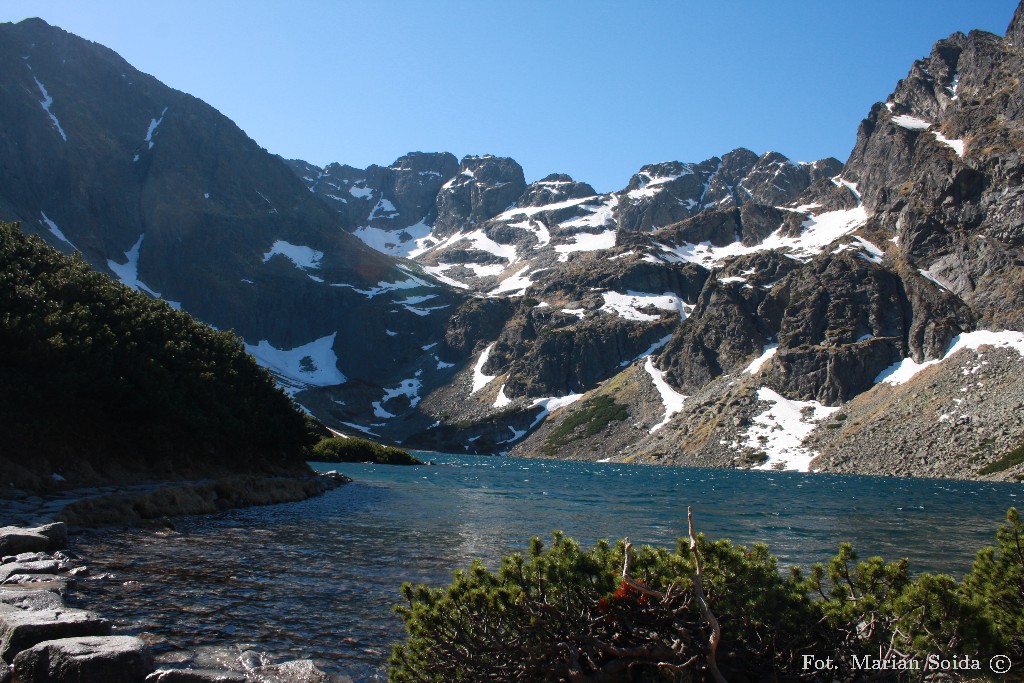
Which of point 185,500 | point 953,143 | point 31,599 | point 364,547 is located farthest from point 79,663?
point 953,143

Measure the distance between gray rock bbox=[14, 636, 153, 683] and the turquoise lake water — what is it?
184 cm

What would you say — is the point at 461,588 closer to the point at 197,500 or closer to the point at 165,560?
the point at 165,560

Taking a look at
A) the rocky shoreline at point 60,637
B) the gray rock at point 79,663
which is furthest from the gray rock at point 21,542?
the gray rock at point 79,663

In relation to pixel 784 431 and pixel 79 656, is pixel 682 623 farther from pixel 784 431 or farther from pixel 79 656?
pixel 784 431

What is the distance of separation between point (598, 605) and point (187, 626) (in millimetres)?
8863

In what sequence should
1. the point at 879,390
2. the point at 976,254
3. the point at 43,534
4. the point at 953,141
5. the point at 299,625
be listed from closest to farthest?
1. the point at 299,625
2. the point at 43,534
3. the point at 879,390
4. the point at 976,254
5. the point at 953,141

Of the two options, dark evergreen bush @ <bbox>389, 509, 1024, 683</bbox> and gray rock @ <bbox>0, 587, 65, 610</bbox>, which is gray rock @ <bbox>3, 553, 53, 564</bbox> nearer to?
gray rock @ <bbox>0, 587, 65, 610</bbox>

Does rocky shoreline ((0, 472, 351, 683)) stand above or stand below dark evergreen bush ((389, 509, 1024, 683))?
below

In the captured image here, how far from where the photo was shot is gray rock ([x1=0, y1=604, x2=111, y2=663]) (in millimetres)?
8883

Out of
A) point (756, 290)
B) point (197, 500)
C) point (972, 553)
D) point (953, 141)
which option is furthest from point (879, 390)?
point (197, 500)

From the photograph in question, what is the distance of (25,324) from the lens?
30609 mm

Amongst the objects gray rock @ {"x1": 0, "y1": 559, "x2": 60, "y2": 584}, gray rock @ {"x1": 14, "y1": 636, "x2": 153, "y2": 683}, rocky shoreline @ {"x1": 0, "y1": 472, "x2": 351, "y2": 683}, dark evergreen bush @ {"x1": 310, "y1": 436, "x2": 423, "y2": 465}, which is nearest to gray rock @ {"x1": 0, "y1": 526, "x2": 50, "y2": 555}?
rocky shoreline @ {"x1": 0, "y1": 472, "x2": 351, "y2": 683}

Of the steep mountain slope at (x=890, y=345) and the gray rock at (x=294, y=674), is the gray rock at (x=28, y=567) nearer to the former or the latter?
the gray rock at (x=294, y=674)

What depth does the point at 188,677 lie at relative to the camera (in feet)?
28.8
